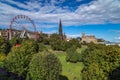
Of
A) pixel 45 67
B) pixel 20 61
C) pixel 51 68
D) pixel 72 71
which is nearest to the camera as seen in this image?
pixel 45 67

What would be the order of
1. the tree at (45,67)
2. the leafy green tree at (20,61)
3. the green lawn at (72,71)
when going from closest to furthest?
the tree at (45,67)
the leafy green tree at (20,61)
the green lawn at (72,71)

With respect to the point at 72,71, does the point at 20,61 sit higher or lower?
higher

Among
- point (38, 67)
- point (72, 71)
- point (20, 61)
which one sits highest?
point (20, 61)

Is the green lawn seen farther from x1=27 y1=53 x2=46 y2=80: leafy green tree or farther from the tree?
x1=27 y1=53 x2=46 y2=80: leafy green tree

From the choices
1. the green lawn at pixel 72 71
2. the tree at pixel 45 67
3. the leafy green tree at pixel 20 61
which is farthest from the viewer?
the green lawn at pixel 72 71

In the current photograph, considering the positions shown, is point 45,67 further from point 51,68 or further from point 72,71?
point 72,71

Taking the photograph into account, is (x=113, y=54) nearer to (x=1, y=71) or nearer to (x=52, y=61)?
(x=52, y=61)

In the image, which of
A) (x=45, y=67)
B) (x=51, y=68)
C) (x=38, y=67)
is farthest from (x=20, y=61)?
(x=51, y=68)

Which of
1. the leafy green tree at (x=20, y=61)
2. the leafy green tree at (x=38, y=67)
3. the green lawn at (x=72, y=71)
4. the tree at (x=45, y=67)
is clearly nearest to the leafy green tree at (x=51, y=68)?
the tree at (x=45, y=67)

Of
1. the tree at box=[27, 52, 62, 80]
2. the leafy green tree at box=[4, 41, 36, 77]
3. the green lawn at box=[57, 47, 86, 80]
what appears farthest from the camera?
the green lawn at box=[57, 47, 86, 80]

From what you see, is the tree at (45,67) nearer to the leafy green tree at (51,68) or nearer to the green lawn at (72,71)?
the leafy green tree at (51,68)

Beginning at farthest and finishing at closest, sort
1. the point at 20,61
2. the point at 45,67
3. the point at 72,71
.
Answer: the point at 72,71 → the point at 20,61 → the point at 45,67

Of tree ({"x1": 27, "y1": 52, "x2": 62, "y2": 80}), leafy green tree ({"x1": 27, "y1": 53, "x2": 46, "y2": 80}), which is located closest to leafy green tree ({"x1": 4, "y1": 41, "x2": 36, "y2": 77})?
leafy green tree ({"x1": 27, "y1": 53, "x2": 46, "y2": 80})

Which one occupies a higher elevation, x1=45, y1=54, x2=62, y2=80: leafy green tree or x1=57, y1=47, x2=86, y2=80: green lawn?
x1=45, y1=54, x2=62, y2=80: leafy green tree
